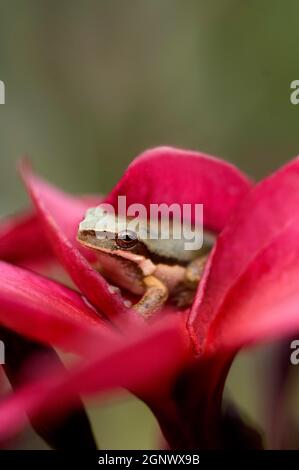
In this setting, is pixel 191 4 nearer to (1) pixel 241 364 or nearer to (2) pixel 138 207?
(1) pixel 241 364

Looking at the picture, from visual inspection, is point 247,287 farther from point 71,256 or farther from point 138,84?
point 138,84

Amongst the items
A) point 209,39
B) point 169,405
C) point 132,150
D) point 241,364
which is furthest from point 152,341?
point 209,39

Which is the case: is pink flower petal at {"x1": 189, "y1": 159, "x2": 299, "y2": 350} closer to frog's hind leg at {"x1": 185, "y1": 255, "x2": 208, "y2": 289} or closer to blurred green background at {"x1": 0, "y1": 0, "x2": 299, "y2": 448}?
frog's hind leg at {"x1": 185, "y1": 255, "x2": 208, "y2": 289}

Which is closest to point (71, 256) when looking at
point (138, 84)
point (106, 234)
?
point (106, 234)

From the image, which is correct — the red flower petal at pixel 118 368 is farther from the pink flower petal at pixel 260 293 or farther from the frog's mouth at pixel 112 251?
the frog's mouth at pixel 112 251

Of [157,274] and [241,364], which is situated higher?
[157,274]

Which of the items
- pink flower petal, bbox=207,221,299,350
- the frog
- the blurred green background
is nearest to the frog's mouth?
the frog
